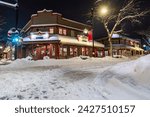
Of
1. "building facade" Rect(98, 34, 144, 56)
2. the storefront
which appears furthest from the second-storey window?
"building facade" Rect(98, 34, 144, 56)

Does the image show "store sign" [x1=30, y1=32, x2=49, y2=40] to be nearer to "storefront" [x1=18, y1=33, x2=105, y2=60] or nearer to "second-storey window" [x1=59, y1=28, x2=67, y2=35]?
"storefront" [x1=18, y1=33, x2=105, y2=60]

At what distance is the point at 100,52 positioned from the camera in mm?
44438

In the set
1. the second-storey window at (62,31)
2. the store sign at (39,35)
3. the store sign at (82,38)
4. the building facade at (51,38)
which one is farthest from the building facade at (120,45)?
the store sign at (39,35)

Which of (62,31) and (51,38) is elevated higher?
(62,31)

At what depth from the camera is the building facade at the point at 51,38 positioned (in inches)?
1248

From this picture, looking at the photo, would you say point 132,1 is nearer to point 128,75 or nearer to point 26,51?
point 26,51

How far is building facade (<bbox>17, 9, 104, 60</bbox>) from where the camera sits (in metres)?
31.7

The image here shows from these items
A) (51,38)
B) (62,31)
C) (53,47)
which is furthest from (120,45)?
(51,38)

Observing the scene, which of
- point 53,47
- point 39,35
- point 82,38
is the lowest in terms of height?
point 53,47

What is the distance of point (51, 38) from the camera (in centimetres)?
3156

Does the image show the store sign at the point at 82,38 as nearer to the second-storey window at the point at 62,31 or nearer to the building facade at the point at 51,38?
the building facade at the point at 51,38

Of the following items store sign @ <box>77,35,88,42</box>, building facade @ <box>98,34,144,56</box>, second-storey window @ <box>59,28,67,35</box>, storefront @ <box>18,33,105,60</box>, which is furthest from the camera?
building facade @ <box>98,34,144,56</box>

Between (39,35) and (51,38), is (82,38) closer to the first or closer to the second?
(51,38)

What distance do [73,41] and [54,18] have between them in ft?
16.9
